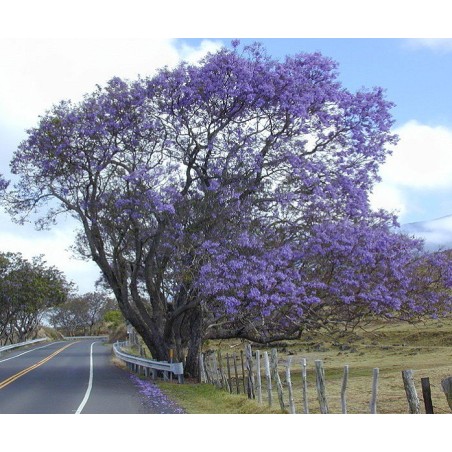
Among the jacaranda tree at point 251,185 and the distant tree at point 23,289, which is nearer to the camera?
the jacaranda tree at point 251,185

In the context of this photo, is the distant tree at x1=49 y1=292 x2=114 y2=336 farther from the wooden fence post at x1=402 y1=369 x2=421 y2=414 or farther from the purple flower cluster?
the wooden fence post at x1=402 y1=369 x2=421 y2=414

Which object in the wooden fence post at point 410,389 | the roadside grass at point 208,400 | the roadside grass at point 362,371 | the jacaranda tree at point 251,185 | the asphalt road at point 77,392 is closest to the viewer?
the wooden fence post at point 410,389

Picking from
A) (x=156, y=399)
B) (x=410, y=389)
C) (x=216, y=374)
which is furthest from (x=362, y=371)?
(x=410, y=389)

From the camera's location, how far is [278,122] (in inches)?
985

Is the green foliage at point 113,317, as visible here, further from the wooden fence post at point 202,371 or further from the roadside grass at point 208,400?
the roadside grass at point 208,400

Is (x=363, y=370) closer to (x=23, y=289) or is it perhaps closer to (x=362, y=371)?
(x=362, y=371)

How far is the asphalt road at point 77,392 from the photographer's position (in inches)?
739

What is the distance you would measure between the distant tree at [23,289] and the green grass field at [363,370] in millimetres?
17012

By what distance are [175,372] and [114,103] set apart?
9.46m

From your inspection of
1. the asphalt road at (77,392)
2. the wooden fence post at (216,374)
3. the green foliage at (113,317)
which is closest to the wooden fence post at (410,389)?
the asphalt road at (77,392)

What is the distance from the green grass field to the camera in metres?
19.1
